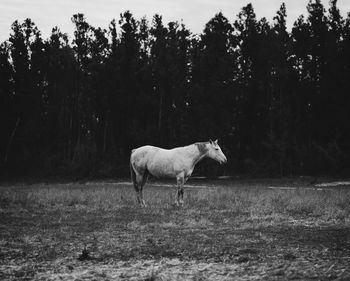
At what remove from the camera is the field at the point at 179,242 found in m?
5.63

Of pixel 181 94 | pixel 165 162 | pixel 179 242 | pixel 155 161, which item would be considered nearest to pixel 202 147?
pixel 165 162

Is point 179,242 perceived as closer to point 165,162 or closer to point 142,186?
point 142,186

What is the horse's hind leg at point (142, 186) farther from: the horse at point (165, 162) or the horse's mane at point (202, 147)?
the horse's mane at point (202, 147)

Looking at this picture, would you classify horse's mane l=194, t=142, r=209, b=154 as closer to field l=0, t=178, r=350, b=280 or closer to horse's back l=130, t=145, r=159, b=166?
horse's back l=130, t=145, r=159, b=166

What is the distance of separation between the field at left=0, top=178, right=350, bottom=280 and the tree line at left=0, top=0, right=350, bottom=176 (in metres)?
26.8

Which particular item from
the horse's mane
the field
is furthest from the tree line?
the field

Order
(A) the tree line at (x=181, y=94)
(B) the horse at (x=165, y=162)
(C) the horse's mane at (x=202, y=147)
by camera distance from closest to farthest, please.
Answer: (B) the horse at (x=165, y=162)
(C) the horse's mane at (x=202, y=147)
(A) the tree line at (x=181, y=94)

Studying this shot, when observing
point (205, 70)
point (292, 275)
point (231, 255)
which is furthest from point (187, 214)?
point (205, 70)

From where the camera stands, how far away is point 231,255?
660cm

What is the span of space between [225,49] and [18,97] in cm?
2357

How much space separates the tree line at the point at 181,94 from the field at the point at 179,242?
26.8 m

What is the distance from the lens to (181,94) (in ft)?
156

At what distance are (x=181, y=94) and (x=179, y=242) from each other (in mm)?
40276

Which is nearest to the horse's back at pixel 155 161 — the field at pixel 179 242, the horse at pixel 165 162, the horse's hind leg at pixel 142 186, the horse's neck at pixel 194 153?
the horse at pixel 165 162
